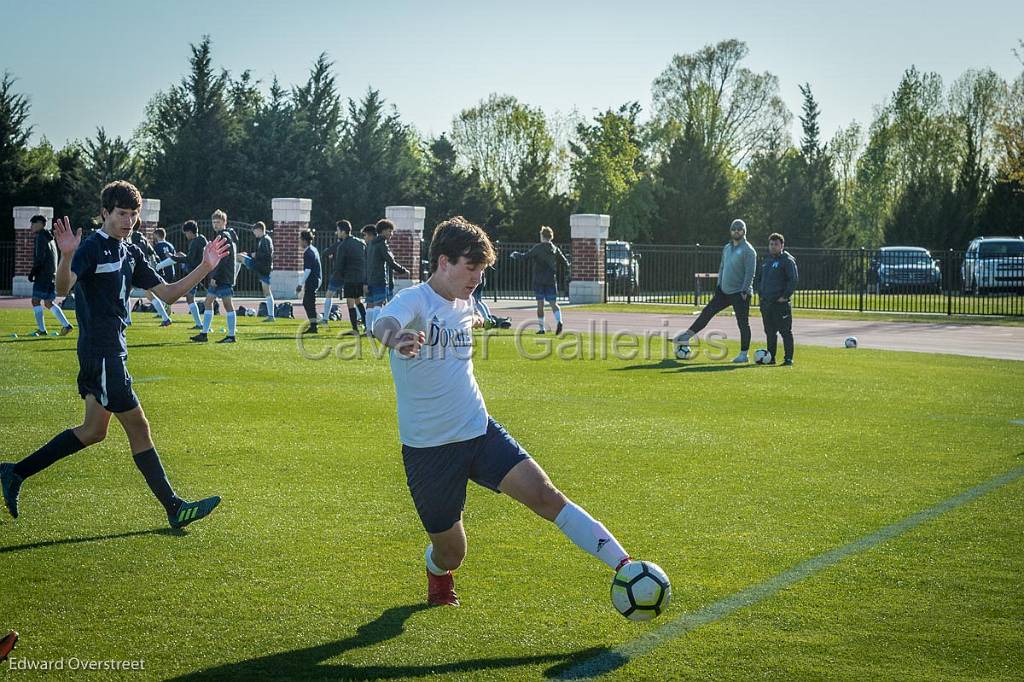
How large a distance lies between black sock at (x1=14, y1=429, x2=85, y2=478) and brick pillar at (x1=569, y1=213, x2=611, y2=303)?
2890 cm

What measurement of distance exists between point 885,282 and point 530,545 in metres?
34.2

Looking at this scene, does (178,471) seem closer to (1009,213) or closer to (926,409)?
(926,409)

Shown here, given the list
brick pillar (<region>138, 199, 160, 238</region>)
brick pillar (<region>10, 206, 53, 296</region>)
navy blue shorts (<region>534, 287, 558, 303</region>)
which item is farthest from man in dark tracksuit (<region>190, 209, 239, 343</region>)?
brick pillar (<region>10, 206, 53, 296</region>)

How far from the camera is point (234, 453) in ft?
29.3

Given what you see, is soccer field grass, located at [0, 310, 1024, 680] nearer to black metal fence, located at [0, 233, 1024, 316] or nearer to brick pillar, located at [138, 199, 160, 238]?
black metal fence, located at [0, 233, 1024, 316]

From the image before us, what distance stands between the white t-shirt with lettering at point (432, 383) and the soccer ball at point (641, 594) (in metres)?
0.91

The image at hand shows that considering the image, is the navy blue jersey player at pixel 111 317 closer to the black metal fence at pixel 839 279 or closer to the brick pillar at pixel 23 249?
the black metal fence at pixel 839 279

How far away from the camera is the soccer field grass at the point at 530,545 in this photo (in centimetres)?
453

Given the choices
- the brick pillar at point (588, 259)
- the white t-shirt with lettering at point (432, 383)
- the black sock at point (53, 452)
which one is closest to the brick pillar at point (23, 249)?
the brick pillar at point (588, 259)

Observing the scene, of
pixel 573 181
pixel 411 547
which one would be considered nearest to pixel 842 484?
pixel 411 547

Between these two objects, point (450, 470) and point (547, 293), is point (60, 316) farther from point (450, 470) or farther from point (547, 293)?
point (450, 470)

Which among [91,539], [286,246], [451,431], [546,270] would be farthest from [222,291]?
[286,246]

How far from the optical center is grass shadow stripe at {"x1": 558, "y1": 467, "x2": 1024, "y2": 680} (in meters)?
4.40

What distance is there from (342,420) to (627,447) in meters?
2.98
